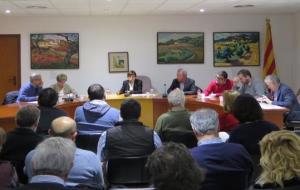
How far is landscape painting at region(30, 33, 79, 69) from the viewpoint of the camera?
10.4 meters

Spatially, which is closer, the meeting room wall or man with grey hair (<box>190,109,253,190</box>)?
man with grey hair (<box>190,109,253,190</box>)

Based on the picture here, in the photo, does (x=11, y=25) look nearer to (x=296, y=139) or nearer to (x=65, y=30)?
(x=65, y=30)

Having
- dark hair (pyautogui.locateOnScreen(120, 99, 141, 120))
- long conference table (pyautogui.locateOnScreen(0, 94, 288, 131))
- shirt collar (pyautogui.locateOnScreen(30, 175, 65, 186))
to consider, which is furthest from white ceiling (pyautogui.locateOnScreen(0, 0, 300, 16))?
shirt collar (pyautogui.locateOnScreen(30, 175, 65, 186))

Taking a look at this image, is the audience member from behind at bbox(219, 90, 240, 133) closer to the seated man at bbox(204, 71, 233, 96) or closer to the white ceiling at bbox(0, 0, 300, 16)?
the seated man at bbox(204, 71, 233, 96)

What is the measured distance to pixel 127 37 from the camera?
10648 millimetres

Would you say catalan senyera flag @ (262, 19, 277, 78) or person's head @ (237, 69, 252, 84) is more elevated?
catalan senyera flag @ (262, 19, 277, 78)

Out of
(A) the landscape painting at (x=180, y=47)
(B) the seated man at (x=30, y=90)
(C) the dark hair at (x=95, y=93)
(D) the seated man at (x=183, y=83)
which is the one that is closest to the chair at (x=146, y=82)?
(A) the landscape painting at (x=180, y=47)

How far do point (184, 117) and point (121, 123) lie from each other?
89cm

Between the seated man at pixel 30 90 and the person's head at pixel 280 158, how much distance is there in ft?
18.5

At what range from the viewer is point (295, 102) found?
645 cm

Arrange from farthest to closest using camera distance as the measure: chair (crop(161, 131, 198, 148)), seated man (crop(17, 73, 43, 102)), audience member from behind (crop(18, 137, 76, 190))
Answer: seated man (crop(17, 73, 43, 102)) < chair (crop(161, 131, 198, 148)) < audience member from behind (crop(18, 137, 76, 190))

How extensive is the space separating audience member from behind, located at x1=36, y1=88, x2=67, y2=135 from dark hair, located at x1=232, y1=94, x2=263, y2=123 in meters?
2.02

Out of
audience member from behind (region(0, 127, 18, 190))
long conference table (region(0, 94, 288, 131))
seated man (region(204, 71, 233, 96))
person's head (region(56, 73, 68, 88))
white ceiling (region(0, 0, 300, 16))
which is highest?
white ceiling (region(0, 0, 300, 16))

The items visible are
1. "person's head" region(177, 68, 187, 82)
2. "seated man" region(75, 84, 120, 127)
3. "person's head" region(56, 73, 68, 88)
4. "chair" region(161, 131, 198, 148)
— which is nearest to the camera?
"chair" region(161, 131, 198, 148)
